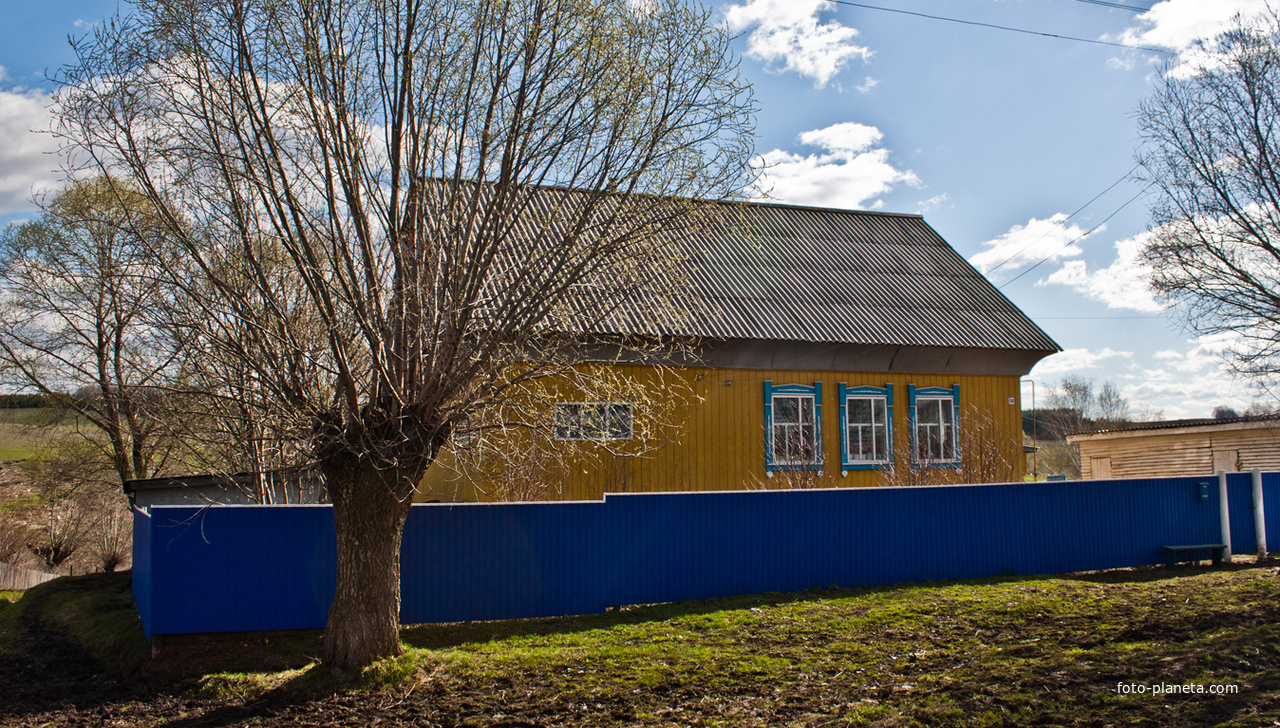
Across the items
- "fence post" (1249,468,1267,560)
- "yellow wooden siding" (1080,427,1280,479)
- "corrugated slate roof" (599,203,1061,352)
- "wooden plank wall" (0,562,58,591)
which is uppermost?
"corrugated slate roof" (599,203,1061,352)

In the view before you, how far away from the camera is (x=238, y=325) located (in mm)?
8727

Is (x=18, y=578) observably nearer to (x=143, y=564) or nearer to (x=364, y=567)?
(x=143, y=564)

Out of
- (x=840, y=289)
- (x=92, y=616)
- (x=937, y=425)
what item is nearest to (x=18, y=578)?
(x=92, y=616)

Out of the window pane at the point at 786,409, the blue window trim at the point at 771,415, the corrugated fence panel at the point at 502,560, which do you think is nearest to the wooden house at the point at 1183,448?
the blue window trim at the point at 771,415

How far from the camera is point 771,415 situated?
17625 millimetres

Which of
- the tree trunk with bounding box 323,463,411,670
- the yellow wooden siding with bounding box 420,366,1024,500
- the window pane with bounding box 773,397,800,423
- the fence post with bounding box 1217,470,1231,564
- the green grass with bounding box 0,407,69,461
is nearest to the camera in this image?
the tree trunk with bounding box 323,463,411,670

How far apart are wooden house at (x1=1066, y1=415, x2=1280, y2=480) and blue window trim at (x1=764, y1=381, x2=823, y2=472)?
976 cm

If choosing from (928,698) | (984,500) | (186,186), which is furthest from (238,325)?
(984,500)

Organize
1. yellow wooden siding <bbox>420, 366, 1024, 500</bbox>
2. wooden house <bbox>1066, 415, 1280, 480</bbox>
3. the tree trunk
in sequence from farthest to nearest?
wooden house <bbox>1066, 415, 1280, 480</bbox>
yellow wooden siding <bbox>420, 366, 1024, 500</bbox>
the tree trunk

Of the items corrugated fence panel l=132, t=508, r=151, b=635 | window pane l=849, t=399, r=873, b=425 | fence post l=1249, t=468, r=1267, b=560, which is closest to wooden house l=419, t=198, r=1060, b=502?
window pane l=849, t=399, r=873, b=425

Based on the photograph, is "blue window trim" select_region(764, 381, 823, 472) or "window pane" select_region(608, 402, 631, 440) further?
"blue window trim" select_region(764, 381, 823, 472)

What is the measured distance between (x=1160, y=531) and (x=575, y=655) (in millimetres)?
11699

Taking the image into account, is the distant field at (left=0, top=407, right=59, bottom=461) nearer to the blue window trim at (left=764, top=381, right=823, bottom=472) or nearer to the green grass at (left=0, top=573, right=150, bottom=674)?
the green grass at (left=0, top=573, right=150, bottom=674)

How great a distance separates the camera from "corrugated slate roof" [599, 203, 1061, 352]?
59.1 ft
